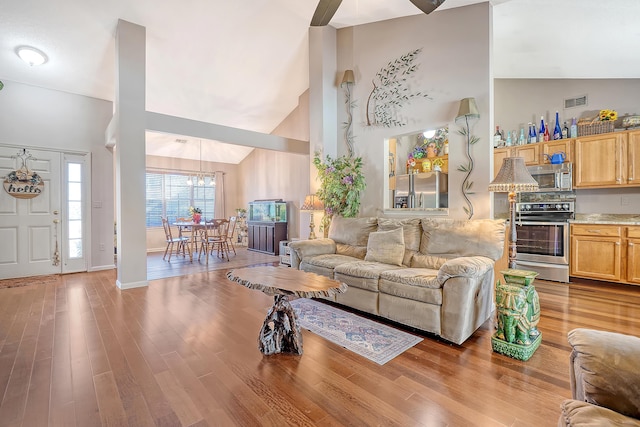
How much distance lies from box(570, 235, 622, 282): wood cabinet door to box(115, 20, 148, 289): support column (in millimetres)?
6004

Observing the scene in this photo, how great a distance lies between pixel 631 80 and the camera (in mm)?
A: 3916

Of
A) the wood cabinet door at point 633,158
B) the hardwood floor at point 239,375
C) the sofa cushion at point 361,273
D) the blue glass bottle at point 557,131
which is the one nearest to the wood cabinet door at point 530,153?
the blue glass bottle at point 557,131

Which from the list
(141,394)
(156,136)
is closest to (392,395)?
(141,394)

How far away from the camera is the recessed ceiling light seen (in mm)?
3891

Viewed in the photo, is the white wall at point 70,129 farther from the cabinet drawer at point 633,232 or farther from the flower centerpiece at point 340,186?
the cabinet drawer at point 633,232

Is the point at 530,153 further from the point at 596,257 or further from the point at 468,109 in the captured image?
the point at 468,109

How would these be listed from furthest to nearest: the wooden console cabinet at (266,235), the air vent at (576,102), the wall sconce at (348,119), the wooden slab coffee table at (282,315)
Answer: the wooden console cabinet at (266,235) → the wall sconce at (348,119) → the air vent at (576,102) → the wooden slab coffee table at (282,315)

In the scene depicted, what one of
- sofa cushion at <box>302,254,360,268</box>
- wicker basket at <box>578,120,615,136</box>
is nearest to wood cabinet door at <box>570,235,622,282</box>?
wicker basket at <box>578,120,615,136</box>

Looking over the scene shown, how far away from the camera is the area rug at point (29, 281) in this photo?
4.09 metres

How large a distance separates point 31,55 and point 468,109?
568cm

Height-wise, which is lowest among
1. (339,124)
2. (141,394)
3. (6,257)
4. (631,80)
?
(141,394)

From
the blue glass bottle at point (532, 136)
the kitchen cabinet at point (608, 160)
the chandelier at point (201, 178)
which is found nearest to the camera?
the kitchen cabinet at point (608, 160)

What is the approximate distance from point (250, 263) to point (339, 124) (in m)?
3.07

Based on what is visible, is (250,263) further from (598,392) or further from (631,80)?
(631,80)
